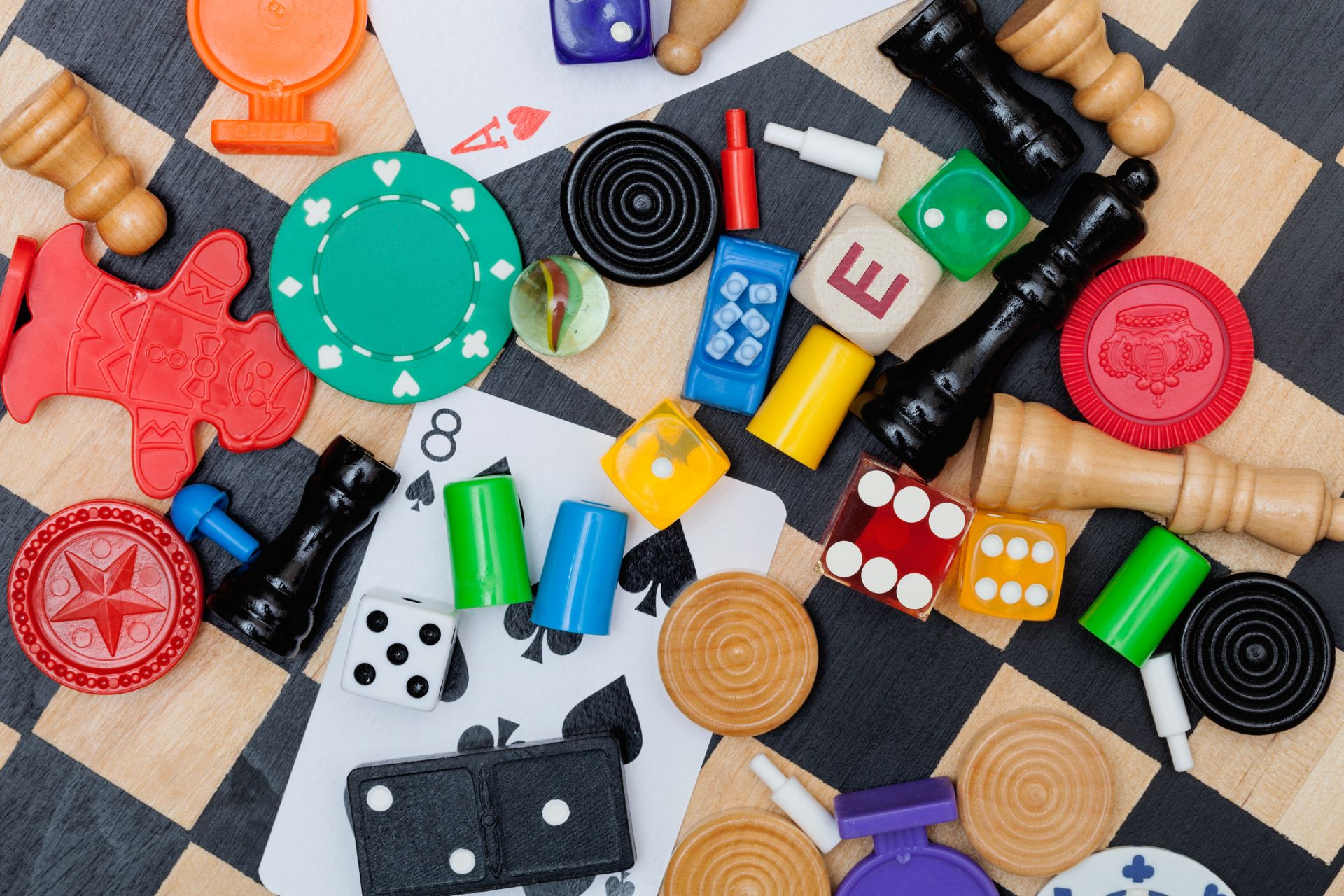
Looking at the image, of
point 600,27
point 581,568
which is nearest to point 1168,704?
Result: point 581,568

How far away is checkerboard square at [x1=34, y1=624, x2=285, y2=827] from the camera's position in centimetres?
124

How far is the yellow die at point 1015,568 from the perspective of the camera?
3.80 feet

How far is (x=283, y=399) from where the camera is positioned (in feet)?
3.98

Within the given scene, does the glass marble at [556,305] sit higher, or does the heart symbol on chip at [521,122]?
the heart symbol on chip at [521,122]

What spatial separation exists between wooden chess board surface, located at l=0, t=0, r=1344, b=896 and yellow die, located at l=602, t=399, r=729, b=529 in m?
0.08

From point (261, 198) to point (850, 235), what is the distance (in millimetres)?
766

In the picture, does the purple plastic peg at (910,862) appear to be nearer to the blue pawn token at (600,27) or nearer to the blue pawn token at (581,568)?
the blue pawn token at (581,568)

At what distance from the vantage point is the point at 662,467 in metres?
1.15

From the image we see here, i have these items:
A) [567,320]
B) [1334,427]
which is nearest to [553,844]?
[567,320]

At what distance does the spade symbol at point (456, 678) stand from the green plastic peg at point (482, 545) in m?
0.11

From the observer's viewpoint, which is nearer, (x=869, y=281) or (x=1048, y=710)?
(x=869, y=281)

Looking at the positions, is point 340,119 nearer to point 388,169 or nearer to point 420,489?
point 388,169

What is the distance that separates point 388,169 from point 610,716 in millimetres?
772

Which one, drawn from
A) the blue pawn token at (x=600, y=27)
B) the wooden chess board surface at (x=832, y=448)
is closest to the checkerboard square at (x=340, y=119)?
the wooden chess board surface at (x=832, y=448)
